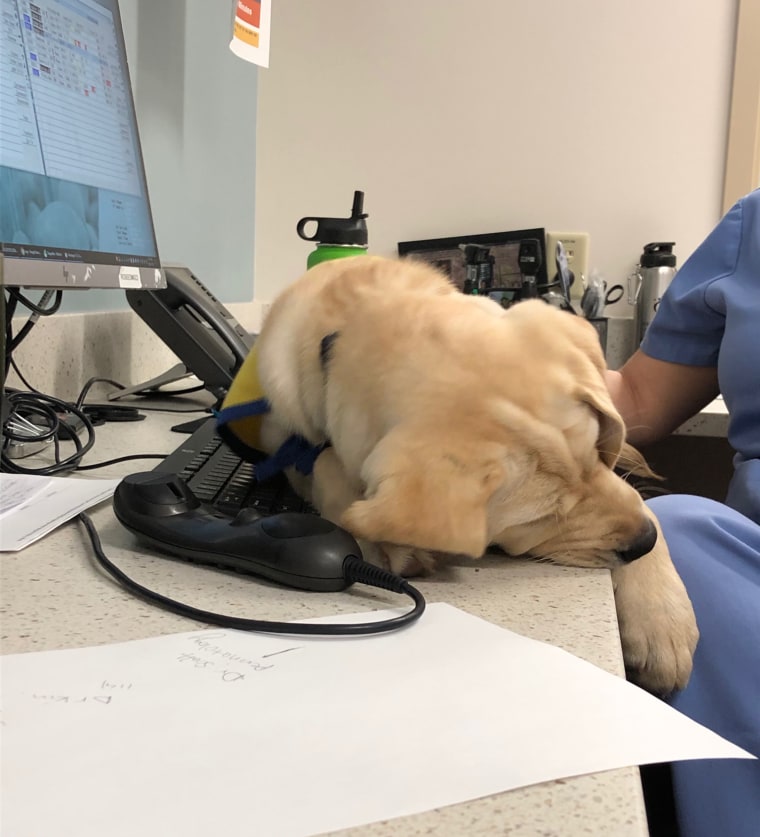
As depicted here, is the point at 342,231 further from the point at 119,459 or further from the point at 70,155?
the point at 119,459

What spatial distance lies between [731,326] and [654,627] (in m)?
0.53

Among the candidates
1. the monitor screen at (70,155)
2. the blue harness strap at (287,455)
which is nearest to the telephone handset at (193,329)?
the monitor screen at (70,155)

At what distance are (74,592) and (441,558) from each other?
0.97 ft

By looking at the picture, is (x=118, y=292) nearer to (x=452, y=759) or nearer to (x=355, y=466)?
(x=355, y=466)

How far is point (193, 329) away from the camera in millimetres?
1363

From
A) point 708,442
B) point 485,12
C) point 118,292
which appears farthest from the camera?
point 485,12

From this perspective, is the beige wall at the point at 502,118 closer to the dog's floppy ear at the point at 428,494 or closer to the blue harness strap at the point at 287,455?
the blue harness strap at the point at 287,455

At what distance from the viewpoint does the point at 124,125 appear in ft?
4.04

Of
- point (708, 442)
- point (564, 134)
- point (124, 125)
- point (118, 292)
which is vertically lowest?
point (708, 442)

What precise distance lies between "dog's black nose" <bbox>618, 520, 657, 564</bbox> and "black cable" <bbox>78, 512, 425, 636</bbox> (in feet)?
0.78

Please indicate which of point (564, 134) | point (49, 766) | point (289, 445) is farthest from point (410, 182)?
point (49, 766)

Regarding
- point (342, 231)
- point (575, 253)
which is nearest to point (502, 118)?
point (575, 253)

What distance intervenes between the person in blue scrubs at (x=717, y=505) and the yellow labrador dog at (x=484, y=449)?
0.13 ft

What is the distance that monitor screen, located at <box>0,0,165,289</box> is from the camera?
94 cm
